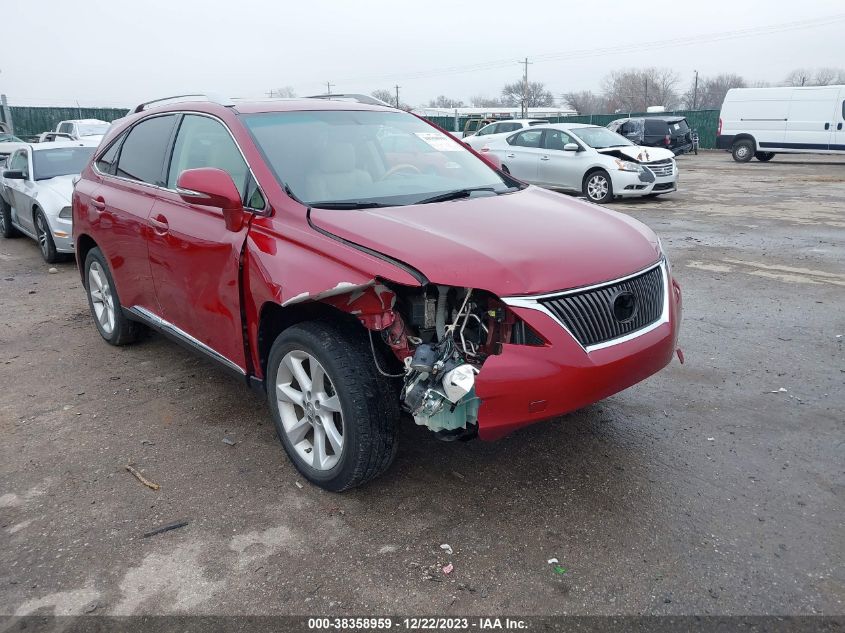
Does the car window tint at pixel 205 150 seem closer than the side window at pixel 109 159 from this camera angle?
Yes

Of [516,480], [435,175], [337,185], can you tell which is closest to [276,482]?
[516,480]

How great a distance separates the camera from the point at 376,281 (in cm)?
263

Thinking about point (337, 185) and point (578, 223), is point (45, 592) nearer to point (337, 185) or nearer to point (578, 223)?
point (337, 185)

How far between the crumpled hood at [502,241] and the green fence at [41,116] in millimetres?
32414

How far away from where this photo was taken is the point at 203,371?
4.61 metres

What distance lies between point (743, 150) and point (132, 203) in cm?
2365

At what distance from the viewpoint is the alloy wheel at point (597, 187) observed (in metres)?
13.0

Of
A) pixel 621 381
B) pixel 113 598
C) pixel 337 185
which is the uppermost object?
pixel 337 185

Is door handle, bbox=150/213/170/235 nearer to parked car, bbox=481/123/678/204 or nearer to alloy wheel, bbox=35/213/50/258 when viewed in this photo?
alloy wheel, bbox=35/213/50/258

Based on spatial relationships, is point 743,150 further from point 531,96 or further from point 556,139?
point 531,96

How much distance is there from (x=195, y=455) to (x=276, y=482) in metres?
0.57

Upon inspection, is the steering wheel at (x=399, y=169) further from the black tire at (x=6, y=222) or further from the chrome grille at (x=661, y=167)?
the chrome grille at (x=661, y=167)

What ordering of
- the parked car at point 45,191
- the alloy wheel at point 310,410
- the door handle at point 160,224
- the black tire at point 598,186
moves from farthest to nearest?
1. the black tire at point 598,186
2. the parked car at point 45,191
3. the door handle at point 160,224
4. the alloy wheel at point 310,410

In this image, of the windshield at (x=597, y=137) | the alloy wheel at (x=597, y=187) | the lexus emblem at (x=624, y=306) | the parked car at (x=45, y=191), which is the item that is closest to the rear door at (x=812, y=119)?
the windshield at (x=597, y=137)
